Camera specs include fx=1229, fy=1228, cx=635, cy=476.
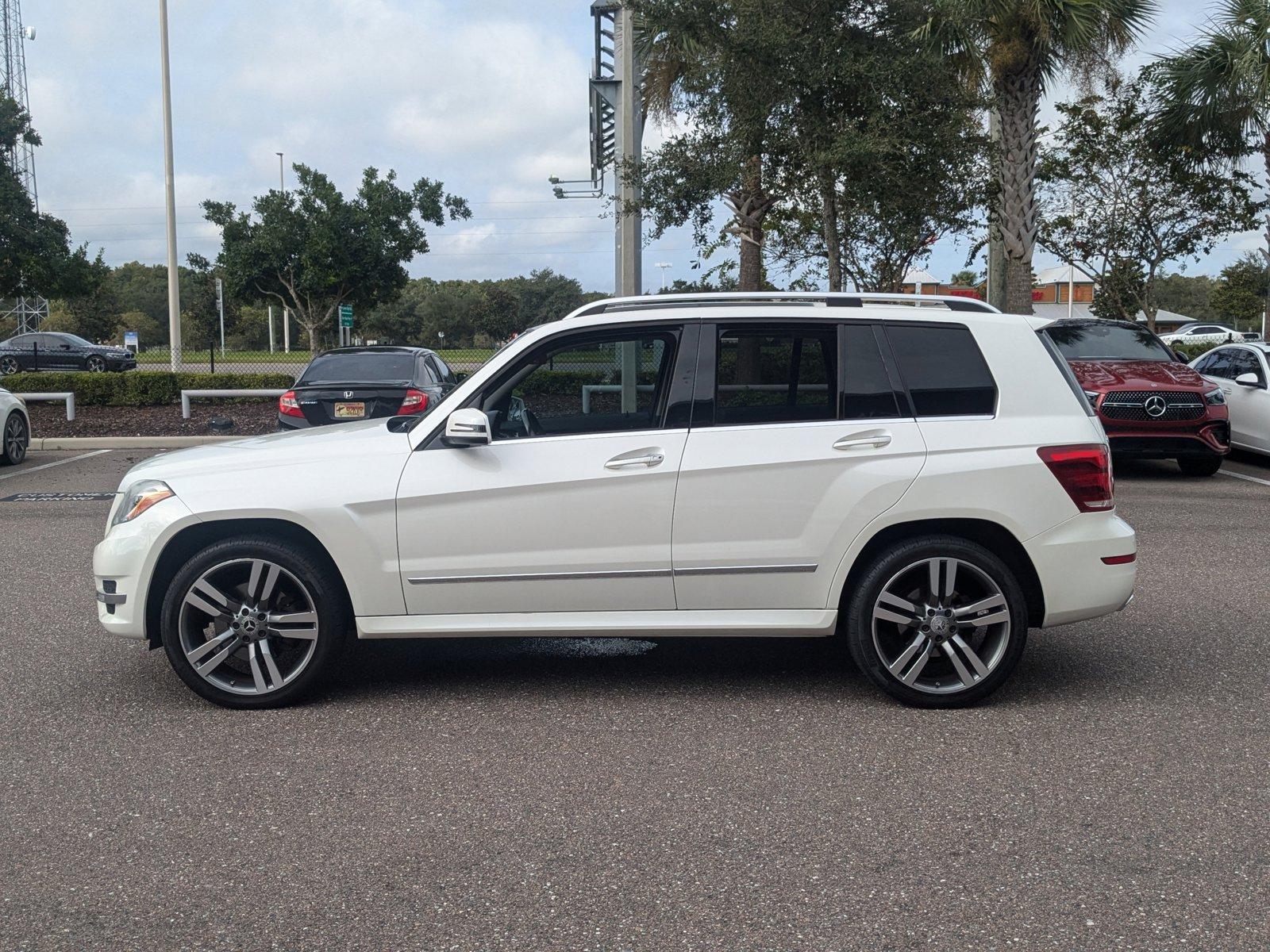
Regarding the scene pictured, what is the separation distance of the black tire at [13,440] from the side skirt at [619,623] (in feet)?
38.3

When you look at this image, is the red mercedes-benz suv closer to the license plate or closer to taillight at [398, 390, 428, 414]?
taillight at [398, 390, 428, 414]

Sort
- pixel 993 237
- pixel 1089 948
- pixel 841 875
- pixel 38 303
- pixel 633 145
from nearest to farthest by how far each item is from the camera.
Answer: pixel 1089 948
pixel 841 875
pixel 633 145
pixel 993 237
pixel 38 303

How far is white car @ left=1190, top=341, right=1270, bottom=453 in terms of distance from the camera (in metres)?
14.3

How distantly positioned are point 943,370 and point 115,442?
15.4 m

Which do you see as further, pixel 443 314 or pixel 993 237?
pixel 443 314

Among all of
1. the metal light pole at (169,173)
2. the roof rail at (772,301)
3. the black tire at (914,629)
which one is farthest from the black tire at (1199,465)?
the metal light pole at (169,173)

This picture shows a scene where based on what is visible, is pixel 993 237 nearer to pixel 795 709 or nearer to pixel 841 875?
pixel 795 709

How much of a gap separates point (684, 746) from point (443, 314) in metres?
92.5

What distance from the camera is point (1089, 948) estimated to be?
3176 mm

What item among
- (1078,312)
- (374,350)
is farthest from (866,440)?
(1078,312)

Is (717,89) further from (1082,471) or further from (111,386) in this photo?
(1082,471)

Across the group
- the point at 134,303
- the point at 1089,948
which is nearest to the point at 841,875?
the point at 1089,948

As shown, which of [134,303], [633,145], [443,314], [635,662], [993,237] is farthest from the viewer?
[134,303]

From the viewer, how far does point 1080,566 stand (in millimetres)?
5137
